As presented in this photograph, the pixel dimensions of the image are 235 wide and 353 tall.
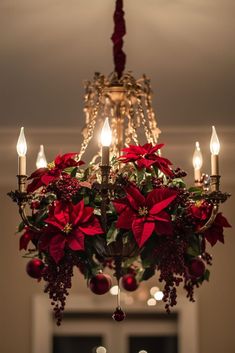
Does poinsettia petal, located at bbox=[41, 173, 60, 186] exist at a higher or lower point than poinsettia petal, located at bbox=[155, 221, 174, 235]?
higher

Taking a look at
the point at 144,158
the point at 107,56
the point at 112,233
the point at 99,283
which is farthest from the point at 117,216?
the point at 107,56

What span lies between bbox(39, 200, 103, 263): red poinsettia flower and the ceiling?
95cm

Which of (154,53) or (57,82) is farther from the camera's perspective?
(57,82)

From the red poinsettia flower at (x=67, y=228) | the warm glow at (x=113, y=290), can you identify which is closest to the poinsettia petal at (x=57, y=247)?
the red poinsettia flower at (x=67, y=228)

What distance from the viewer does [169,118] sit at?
4594 mm

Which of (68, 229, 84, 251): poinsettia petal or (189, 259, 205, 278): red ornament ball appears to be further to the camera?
(189, 259, 205, 278): red ornament ball

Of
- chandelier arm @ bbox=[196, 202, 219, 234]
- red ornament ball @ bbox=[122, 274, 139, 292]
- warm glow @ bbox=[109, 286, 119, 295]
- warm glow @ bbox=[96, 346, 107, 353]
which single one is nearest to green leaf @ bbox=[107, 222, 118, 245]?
chandelier arm @ bbox=[196, 202, 219, 234]

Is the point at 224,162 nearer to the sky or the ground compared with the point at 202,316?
nearer to the sky

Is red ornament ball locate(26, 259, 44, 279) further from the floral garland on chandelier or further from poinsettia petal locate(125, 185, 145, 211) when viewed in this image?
poinsettia petal locate(125, 185, 145, 211)

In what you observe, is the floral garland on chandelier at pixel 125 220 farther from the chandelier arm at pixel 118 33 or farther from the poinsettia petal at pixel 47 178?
the chandelier arm at pixel 118 33

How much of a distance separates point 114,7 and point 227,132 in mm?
2033

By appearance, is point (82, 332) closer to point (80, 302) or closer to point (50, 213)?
point (80, 302)

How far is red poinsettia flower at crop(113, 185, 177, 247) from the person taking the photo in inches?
84.8

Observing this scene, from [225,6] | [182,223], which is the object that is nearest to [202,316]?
[225,6]
